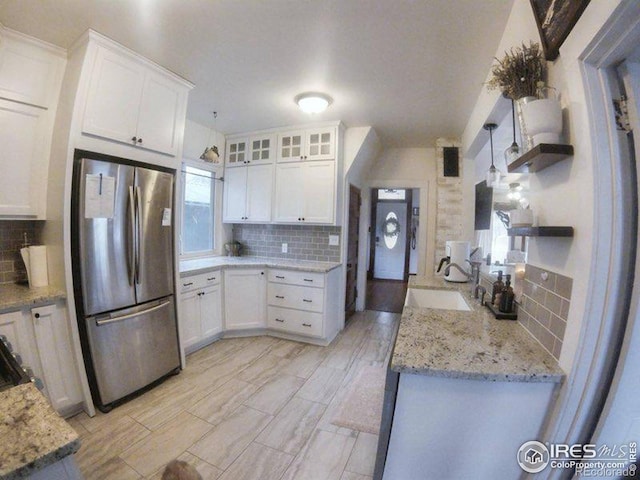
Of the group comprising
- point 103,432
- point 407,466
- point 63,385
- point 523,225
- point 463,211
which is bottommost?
point 103,432

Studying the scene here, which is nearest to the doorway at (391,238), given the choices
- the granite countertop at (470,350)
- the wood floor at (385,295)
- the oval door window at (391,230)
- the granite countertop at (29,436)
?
the oval door window at (391,230)

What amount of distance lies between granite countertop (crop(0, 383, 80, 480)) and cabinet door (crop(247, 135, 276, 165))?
117 inches

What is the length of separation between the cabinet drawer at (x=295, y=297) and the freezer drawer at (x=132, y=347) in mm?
1111

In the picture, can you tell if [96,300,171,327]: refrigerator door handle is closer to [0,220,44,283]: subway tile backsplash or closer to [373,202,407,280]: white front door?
[0,220,44,283]: subway tile backsplash

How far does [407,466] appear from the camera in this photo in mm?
970

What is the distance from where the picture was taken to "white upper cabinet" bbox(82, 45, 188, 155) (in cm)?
171

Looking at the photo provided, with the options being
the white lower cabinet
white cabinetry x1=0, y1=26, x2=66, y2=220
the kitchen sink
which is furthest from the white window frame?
the kitchen sink

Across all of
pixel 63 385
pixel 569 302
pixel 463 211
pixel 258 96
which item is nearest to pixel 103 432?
pixel 63 385

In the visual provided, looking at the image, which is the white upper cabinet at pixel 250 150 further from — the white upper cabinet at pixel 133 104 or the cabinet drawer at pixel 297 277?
the cabinet drawer at pixel 297 277

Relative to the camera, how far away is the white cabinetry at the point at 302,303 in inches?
114

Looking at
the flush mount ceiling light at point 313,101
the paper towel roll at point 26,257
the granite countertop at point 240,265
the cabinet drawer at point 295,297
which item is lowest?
the cabinet drawer at point 295,297

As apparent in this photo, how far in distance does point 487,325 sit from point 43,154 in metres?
2.98

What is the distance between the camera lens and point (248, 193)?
3.41 m

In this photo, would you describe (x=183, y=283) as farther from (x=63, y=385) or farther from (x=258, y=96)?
(x=258, y=96)
